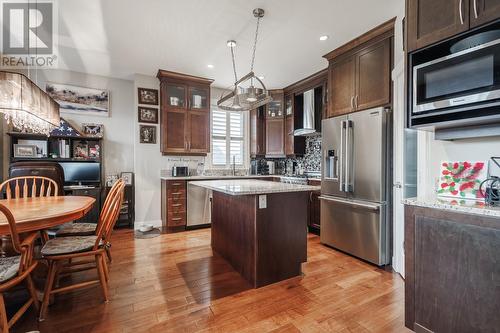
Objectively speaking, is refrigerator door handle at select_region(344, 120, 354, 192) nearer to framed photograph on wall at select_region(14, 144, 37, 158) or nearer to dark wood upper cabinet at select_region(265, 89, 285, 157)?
dark wood upper cabinet at select_region(265, 89, 285, 157)

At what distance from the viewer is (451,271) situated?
4.41 ft

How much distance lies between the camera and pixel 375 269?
8.61 feet

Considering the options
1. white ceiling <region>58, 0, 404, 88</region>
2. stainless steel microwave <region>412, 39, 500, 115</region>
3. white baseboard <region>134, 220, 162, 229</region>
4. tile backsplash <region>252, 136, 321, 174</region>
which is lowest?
white baseboard <region>134, 220, 162, 229</region>

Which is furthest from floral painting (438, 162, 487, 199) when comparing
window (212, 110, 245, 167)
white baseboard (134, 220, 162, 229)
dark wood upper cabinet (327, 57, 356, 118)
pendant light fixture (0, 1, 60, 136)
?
white baseboard (134, 220, 162, 229)

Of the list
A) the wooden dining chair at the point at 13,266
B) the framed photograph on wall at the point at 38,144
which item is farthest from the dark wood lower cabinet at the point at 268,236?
the framed photograph on wall at the point at 38,144

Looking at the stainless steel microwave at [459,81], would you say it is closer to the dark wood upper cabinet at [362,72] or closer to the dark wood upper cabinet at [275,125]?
the dark wood upper cabinet at [362,72]

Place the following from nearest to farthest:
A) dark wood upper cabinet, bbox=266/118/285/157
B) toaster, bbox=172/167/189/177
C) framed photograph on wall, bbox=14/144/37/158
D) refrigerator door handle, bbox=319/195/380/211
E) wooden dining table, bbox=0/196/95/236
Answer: wooden dining table, bbox=0/196/95/236 < refrigerator door handle, bbox=319/195/380/211 < framed photograph on wall, bbox=14/144/37/158 < toaster, bbox=172/167/189/177 < dark wood upper cabinet, bbox=266/118/285/157

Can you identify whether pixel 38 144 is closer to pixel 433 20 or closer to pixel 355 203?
pixel 355 203

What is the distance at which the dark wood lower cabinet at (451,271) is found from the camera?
1.21 meters

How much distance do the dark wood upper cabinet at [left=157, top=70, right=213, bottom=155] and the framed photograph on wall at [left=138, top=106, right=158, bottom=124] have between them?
17cm

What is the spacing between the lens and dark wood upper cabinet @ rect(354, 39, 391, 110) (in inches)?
108

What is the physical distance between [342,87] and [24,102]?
3359 mm

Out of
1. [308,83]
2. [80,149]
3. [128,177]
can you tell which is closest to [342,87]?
[308,83]

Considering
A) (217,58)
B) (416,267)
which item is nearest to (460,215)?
(416,267)
